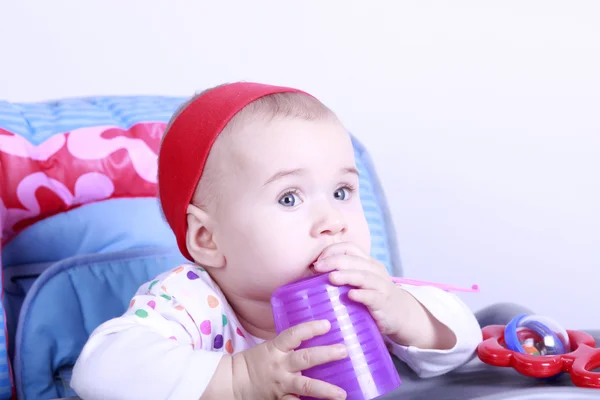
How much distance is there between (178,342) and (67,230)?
0.45 meters

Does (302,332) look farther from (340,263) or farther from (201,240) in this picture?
(201,240)

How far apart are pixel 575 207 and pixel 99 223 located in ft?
4.19

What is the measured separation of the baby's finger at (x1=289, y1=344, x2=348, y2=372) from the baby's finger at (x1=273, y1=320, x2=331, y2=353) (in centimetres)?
1

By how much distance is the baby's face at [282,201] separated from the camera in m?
0.92

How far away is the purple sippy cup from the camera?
31.7 inches

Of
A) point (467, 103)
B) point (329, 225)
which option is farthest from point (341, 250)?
point (467, 103)

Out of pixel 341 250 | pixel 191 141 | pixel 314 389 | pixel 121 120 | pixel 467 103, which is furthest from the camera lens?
pixel 467 103

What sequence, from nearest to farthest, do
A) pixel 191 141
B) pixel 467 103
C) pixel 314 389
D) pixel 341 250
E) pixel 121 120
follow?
pixel 314 389 < pixel 341 250 < pixel 191 141 < pixel 121 120 < pixel 467 103

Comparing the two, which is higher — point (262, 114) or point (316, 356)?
point (262, 114)

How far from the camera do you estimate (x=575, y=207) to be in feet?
6.79

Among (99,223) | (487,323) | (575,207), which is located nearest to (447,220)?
(575,207)

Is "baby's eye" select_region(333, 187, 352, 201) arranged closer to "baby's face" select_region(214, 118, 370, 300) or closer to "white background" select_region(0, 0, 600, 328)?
"baby's face" select_region(214, 118, 370, 300)

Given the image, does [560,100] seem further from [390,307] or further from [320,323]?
[320,323]

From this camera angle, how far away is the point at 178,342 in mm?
885
